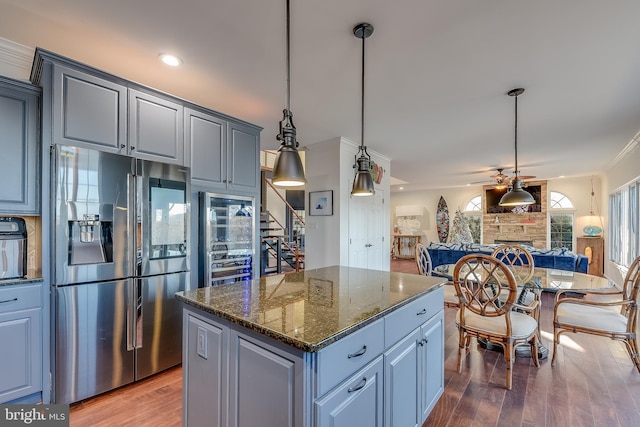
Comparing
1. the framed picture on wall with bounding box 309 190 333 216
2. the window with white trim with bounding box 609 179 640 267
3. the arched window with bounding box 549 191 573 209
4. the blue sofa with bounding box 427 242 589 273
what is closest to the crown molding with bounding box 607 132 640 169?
the window with white trim with bounding box 609 179 640 267

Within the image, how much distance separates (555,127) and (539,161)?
2.56 m

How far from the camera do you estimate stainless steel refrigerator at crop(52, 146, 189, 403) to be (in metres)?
1.98

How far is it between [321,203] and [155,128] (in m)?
2.71

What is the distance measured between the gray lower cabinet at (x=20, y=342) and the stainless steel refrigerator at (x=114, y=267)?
0.33 feet

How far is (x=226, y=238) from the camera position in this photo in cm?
296

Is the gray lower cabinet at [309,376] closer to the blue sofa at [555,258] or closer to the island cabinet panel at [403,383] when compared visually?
the island cabinet panel at [403,383]

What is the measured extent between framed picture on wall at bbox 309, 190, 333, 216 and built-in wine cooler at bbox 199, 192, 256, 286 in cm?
161

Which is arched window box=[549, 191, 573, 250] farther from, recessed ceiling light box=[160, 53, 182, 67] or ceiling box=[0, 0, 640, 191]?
recessed ceiling light box=[160, 53, 182, 67]

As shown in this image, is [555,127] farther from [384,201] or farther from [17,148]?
[17,148]

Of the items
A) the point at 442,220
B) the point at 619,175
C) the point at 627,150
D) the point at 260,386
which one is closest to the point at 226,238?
the point at 260,386

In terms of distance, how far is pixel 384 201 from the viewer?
564 centimetres

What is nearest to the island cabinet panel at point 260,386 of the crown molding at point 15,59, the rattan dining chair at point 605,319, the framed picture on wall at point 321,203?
the rattan dining chair at point 605,319

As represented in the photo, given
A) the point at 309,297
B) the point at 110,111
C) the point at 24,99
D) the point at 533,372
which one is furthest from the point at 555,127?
the point at 24,99

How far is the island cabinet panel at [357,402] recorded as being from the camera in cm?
106
